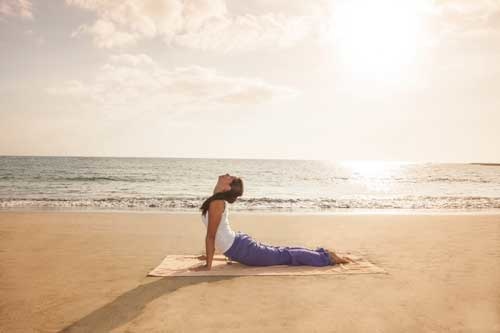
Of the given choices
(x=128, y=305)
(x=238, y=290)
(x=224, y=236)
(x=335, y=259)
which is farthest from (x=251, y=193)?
(x=128, y=305)

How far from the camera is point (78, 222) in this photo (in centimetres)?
1242

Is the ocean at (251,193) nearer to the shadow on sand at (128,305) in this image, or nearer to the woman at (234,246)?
the woman at (234,246)

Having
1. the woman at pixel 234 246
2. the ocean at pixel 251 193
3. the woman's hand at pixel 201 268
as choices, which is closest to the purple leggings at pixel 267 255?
the woman at pixel 234 246

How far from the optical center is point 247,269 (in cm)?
672

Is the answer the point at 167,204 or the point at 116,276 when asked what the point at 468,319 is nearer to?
the point at 116,276

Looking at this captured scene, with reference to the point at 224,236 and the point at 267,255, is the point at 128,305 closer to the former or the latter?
the point at 224,236

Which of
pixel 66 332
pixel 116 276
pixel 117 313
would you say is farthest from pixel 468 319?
pixel 116 276

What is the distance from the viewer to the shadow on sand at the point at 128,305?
435 centimetres

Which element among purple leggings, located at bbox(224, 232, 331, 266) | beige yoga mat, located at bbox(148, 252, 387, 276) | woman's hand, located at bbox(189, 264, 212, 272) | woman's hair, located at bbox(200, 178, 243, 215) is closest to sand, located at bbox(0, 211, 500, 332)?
beige yoga mat, located at bbox(148, 252, 387, 276)

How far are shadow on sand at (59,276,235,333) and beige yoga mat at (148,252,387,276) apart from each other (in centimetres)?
23

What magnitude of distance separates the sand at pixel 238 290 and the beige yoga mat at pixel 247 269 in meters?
0.19

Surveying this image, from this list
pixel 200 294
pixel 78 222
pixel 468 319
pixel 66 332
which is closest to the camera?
pixel 66 332

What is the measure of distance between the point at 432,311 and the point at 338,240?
16.5ft

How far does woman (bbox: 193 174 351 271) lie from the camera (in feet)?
21.6
